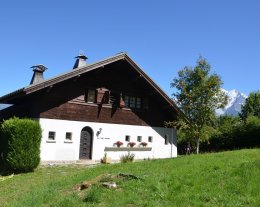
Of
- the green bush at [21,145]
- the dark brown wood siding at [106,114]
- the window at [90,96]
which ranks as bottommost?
the green bush at [21,145]

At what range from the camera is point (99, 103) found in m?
25.0

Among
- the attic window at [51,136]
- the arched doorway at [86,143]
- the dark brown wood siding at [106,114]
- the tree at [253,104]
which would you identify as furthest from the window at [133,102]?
the tree at [253,104]

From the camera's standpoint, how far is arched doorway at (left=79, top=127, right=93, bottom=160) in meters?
24.2

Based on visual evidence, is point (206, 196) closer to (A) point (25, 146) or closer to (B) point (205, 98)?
(A) point (25, 146)

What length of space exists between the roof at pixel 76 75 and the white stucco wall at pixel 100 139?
2356 mm

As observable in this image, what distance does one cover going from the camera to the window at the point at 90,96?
24.4 meters

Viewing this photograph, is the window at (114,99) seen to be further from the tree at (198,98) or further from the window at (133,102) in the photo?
the tree at (198,98)

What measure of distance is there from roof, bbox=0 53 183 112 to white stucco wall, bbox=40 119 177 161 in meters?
2.36

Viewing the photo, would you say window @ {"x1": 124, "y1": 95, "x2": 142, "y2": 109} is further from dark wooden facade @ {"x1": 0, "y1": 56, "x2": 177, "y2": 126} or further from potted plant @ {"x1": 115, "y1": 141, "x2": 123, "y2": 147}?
potted plant @ {"x1": 115, "y1": 141, "x2": 123, "y2": 147}

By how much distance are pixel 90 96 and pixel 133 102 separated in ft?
12.8

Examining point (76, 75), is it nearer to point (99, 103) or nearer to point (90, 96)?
point (90, 96)

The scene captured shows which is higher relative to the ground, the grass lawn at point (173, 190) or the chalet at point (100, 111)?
the chalet at point (100, 111)

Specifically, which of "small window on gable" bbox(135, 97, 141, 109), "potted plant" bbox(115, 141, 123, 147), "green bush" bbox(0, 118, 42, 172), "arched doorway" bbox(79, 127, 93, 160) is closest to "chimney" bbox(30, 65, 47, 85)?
"small window on gable" bbox(135, 97, 141, 109)

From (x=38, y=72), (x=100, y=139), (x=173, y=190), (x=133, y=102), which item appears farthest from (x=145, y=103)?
(x=173, y=190)
